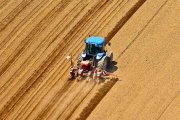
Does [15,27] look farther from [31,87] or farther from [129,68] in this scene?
[129,68]

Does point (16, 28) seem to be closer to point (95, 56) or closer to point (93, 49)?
point (93, 49)

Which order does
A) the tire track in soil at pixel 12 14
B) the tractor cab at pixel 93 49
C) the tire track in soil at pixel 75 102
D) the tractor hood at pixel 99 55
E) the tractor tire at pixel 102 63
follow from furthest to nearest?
the tire track in soil at pixel 12 14, the tractor cab at pixel 93 49, the tractor hood at pixel 99 55, the tractor tire at pixel 102 63, the tire track in soil at pixel 75 102

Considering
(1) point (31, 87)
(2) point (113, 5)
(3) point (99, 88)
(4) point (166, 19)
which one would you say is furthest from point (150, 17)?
(1) point (31, 87)

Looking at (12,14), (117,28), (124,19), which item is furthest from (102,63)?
(12,14)

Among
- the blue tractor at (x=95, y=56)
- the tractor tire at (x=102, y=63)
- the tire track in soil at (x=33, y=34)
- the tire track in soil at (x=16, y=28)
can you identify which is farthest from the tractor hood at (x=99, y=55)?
the tire track in soil at (x=16, y=28)

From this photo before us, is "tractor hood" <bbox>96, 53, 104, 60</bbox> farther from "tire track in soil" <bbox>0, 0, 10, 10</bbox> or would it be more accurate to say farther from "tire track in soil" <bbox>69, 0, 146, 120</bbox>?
"tire track in soil" <bbox>0, 0, 10, 10</bbox>

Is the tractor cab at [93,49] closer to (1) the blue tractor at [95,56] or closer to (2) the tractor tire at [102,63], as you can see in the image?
(1) the blue tractor at [95,56]
